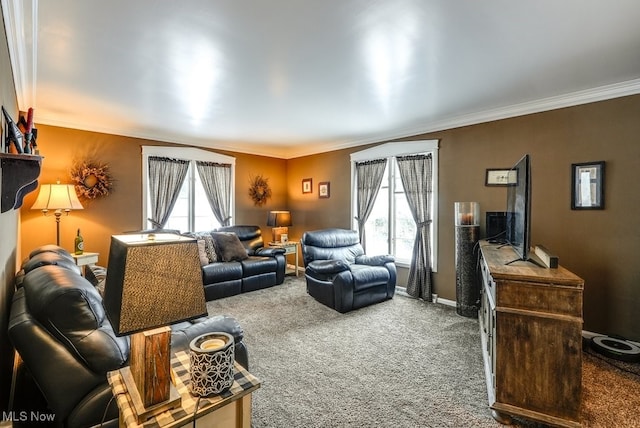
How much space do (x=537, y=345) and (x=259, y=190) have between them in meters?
5.26

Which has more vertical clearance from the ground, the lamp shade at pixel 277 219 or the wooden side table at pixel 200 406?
the lamp shade at pixel 277 219

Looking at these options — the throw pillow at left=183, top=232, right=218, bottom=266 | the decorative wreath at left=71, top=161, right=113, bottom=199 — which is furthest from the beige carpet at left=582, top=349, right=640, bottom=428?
the decorative wreath at left=71, top=161, right=113, bottom=199

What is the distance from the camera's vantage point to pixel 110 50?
7.68ft

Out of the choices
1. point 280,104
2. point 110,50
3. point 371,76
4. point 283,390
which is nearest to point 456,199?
point 371,76

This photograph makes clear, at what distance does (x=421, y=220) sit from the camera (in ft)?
14.9

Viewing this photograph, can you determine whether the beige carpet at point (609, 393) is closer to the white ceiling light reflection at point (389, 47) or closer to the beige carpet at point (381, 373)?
the beige carpet at point (381, 373)

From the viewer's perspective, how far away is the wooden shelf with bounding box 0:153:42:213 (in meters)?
1.56

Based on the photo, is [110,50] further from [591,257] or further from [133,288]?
[591,257]

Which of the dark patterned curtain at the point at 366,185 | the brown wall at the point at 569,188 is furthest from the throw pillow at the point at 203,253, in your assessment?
the brown wall at the point at 569,188

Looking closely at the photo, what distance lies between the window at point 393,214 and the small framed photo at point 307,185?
3.95 feet

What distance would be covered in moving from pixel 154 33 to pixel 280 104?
5.25 feet

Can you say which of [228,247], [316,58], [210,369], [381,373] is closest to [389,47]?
[316,58]

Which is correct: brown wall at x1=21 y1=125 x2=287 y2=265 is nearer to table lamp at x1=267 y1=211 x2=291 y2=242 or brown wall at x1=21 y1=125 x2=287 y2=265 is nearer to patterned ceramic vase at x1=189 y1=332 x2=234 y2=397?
table lamp at x1=267 y1=211 x2=291 y2=242

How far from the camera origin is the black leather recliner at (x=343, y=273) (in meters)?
3.94
